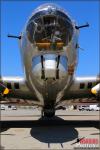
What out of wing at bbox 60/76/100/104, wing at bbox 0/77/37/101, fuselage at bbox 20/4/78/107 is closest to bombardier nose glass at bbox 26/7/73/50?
fuselage at bbox 20/4/78/107

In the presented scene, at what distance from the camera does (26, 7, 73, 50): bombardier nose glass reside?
45.7 ft

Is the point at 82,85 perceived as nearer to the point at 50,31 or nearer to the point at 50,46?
the point at 50,46

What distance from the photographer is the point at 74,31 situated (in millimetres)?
15203

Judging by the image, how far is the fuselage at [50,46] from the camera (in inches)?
550

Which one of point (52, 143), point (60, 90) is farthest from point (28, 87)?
point (52, 143)

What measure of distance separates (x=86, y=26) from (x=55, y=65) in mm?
2802

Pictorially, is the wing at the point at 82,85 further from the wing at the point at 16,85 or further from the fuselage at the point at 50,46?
the fuselage at the point at 50,46

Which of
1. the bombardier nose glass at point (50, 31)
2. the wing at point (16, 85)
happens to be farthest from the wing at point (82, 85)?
the bombardier nose glass at point (50, 31)

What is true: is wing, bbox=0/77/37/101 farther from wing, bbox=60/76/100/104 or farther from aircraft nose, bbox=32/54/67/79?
aircraft nose, bbox=32/54/67/79

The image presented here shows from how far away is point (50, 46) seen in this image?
13922 mm

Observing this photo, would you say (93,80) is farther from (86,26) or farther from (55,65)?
(55,65)

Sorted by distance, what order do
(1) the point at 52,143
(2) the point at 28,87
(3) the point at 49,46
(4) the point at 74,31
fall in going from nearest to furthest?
(1) the point at 52,143 → (3) the point at 49,46 → (4) the point at 74,31 → (2) the point at 28,87

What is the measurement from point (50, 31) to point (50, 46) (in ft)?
2.02

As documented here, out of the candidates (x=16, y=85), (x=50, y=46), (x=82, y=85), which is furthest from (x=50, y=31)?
(x=82, y=85)
